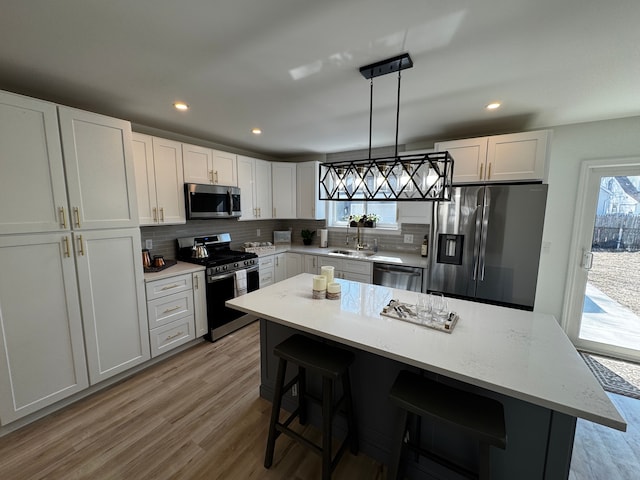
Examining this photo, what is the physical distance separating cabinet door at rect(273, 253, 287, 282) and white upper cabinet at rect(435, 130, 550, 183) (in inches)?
103

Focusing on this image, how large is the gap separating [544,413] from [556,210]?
2706 millimetres

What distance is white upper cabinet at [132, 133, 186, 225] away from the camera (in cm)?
260

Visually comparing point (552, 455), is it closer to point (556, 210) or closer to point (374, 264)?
point (374, 264)

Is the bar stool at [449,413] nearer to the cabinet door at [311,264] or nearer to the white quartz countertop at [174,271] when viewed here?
the white quartz countertop at [174,271]

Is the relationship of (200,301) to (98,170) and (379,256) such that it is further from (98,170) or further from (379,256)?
(379,256)

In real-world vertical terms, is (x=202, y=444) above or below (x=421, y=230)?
below

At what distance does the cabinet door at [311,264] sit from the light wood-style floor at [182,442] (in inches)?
73.8

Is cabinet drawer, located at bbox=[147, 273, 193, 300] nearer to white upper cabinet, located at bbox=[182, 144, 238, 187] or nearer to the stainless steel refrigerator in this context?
white upper cabinet, located at bbox=[182, 144, 238, 187]

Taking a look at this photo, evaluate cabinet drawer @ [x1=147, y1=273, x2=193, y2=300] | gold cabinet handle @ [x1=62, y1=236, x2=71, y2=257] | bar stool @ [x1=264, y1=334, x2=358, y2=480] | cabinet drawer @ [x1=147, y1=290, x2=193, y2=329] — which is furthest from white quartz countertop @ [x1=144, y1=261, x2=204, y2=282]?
bar stool @ [x1=264, y1=334, x2=358, y2=480]

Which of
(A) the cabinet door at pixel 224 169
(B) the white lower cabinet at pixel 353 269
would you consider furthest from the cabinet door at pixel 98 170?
(B) the white lower cabinet at pixel 353 269

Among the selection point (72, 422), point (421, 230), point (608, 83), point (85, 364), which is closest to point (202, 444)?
point (72, 422)

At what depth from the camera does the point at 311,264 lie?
13.0 ft

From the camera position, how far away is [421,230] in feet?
12.0

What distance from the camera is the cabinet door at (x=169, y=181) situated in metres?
2.74
